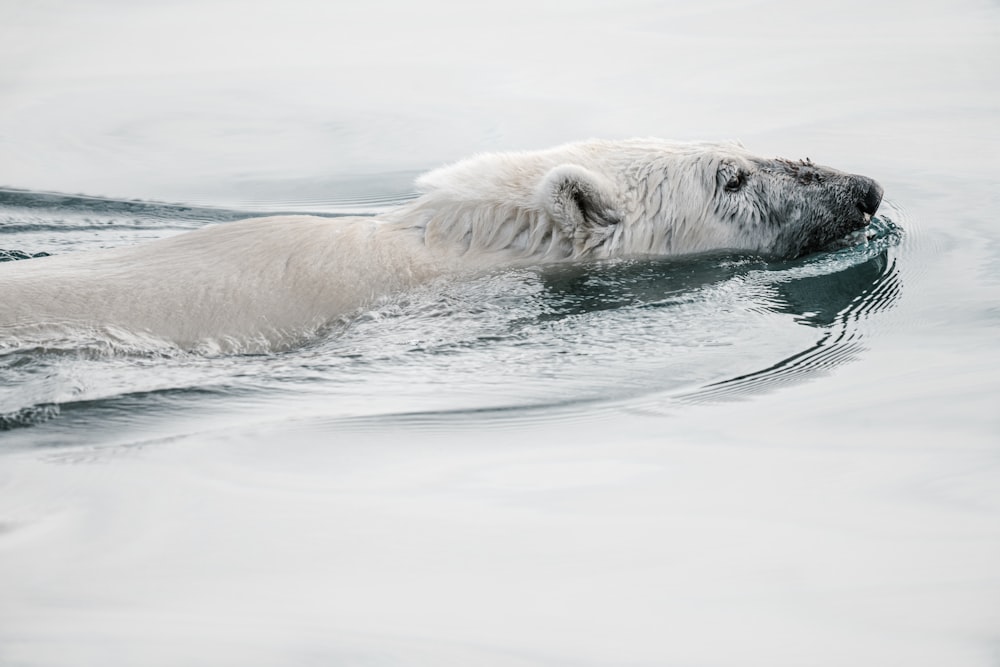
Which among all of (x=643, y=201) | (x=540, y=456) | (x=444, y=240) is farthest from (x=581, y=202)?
(x=540, y=456)

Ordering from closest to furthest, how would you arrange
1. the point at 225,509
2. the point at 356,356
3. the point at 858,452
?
the point at 225,509 → the point at 858,452 → the point at 356,356

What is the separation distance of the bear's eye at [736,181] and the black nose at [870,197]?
0.79 meters

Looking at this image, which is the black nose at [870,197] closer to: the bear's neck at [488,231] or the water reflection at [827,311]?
the water reflection at [827,311]

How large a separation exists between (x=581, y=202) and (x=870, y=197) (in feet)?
6.51

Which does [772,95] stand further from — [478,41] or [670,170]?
[670,170]

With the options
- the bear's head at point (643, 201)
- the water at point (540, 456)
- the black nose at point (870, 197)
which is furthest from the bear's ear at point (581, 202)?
the black nose at point (870, 197)

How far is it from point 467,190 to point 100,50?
8.06 meters

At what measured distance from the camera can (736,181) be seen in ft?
24.3

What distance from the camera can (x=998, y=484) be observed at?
4.78 metres

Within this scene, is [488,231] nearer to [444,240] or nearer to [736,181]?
[444,240]

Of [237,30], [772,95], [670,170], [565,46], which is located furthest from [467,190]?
[237,30]

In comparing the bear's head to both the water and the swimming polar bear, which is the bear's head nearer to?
the swimming polar bear

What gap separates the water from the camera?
12.6 ft

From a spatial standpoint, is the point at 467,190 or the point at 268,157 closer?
the point at 467,190
